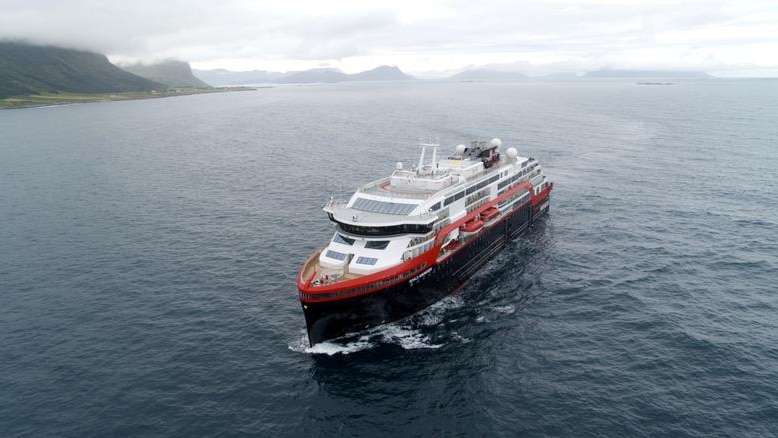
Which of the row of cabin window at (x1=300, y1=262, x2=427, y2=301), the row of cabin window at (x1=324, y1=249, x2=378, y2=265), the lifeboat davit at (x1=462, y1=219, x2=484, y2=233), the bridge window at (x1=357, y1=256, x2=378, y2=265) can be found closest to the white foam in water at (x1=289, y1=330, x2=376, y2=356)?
the row of cabin window at (x1=300, y1=262, x2=427, y2=301)

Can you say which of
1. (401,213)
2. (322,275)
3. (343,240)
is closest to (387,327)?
(322,275)

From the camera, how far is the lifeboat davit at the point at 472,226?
6475cm

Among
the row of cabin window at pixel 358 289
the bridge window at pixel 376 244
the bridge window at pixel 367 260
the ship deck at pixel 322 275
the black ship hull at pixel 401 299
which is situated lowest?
the black ship hull at pixel 401 299

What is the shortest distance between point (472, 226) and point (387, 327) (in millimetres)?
18990

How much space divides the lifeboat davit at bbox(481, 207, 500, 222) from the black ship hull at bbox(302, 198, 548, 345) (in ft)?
4.09

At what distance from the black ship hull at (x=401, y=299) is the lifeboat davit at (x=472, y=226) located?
1.98 m

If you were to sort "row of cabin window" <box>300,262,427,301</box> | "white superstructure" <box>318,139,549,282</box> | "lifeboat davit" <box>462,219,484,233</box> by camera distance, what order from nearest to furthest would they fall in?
1. "row of cabin window" <box>300,262,427,301</box>
2. "white superstructure" <box>318,139,549,282</box>
3. "lifeboat davit" <box>462,219,484,233</box>

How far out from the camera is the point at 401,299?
181 feet

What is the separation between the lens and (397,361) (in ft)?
160

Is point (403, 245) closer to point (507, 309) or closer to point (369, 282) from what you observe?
point (369, 282)

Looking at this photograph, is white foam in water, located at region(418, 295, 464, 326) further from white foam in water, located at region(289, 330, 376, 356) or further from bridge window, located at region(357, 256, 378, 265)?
bridge window, located at region(357, 256, 378, 265)

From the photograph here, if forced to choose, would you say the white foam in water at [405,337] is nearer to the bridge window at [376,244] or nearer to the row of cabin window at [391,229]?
the bridge window at [376,244]

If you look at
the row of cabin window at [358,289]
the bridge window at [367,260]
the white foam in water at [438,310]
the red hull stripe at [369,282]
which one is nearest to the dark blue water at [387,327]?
the white foam in water at [438,310]

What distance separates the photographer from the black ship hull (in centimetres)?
5069
